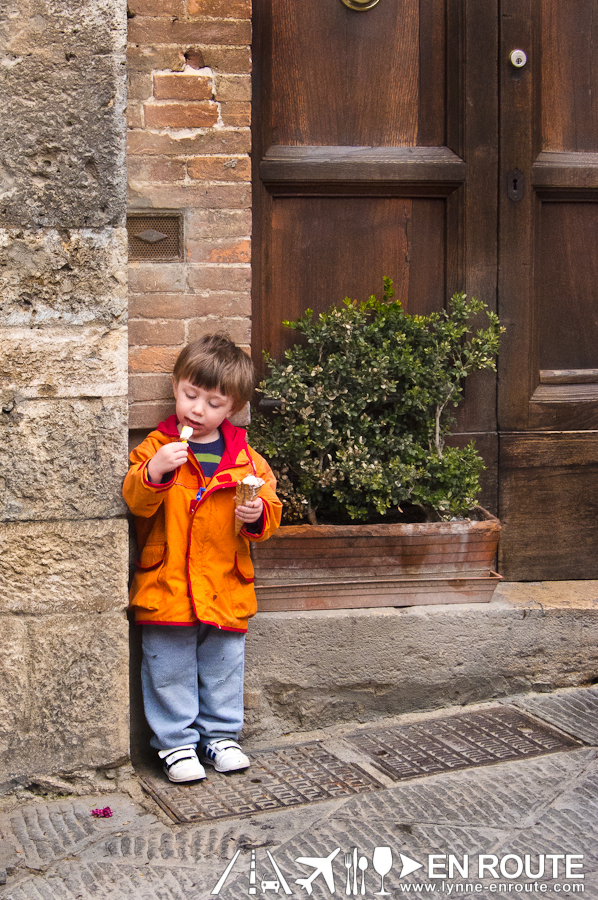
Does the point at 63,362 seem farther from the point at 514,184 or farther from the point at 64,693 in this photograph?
the point at 514,184

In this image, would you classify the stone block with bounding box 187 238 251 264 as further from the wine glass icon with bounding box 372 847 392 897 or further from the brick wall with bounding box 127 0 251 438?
the wine glass icon with bounding box 372 847 392 897

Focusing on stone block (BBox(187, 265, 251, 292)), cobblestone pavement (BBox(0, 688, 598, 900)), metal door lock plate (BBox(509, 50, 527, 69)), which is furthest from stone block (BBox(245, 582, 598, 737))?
metal door lock plate (BBox(509, 50, 527, 69))

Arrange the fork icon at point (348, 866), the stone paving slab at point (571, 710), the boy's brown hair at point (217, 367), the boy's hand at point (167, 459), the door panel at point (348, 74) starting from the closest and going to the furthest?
1. the fork icon at point (348, 866)
2. the boy's hand at point (167, 459)
3. the boy's brown hair at point (217, 367)
4. the stone paving slab at point (571, 710)
5. the door panel at point (348, 74)

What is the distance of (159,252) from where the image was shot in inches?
116

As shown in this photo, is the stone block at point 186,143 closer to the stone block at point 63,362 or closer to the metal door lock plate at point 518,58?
the stone block at point 63,362

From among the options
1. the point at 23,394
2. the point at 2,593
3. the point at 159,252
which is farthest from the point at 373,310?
the point at 2,593

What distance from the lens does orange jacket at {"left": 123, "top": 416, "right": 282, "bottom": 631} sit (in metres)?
2.84

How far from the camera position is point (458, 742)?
3068 millimetres

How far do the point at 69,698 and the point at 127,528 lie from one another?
0.54 meters

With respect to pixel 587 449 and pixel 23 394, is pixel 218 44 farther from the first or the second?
pixel 587 449

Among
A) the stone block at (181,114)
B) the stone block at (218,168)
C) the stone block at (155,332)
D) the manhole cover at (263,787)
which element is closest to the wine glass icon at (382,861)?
the manhole cover at (263,787)

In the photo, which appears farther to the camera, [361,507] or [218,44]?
[361,507]

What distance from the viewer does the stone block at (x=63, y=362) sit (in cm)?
263

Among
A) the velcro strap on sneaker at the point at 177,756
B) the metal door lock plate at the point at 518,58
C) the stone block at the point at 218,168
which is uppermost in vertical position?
the metal door lock plate at the point at 518,58
